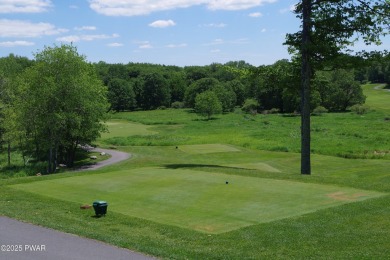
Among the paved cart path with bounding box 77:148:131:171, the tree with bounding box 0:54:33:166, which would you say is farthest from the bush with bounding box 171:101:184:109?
the tree with bounding box 0:54:33:166

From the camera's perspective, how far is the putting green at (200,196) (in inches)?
655

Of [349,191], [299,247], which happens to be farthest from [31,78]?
[299,247]

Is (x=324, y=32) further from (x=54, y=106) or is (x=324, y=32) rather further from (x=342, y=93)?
(x=342, y=93)

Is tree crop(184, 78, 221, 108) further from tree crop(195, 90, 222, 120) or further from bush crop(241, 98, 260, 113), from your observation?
tree crop(195, 90, 222, 120)

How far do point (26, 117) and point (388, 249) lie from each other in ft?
143

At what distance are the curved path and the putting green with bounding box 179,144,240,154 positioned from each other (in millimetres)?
41002

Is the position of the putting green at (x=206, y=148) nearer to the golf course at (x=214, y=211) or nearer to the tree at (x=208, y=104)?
the golf course at (x=214, y=211)

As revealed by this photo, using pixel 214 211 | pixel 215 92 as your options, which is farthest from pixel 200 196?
pixel 215 92

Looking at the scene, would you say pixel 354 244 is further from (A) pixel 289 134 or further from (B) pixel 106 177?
(A) pixel 289 134

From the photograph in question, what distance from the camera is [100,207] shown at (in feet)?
56.7

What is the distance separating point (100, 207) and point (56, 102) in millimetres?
33974

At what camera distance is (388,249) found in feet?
41.3

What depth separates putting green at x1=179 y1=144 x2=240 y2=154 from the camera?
56.5m

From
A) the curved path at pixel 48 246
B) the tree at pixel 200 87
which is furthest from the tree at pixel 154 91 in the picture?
the curved path at pixel 48 246
